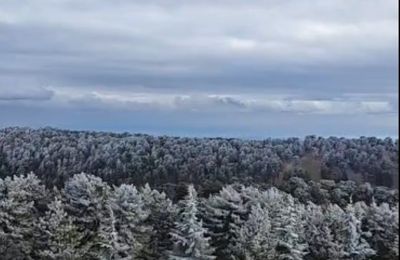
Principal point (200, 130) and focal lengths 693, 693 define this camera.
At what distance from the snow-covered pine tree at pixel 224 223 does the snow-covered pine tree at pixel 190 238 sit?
0.61 metres

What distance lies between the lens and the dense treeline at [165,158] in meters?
24.5

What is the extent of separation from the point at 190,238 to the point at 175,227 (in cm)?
156

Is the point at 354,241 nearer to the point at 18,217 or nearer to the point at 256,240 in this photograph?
the point at 256,240

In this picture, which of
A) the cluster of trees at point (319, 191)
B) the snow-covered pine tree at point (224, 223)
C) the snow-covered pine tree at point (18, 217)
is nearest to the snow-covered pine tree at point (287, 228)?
the snow-covered pine tree at point (224, 223)

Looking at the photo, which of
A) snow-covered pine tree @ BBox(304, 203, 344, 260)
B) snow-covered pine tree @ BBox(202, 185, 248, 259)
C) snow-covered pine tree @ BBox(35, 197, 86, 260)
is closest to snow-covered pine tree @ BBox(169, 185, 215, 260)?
snow-covered pine tree @ BBox(202, 185, 248, 259)

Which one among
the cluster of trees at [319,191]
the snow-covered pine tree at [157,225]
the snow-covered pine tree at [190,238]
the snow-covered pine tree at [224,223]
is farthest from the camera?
the cluster of trees at [319,191]

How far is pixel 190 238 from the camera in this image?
747 inches

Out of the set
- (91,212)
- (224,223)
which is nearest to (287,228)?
(224,223)

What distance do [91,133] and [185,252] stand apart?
69.8ft

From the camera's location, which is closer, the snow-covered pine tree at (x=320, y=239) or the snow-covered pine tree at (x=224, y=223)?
the snow-covered pine tree at (x=320, y=239)

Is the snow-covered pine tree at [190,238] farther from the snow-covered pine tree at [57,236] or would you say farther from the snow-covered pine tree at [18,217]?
the snow-covered pine tree at [18,217]

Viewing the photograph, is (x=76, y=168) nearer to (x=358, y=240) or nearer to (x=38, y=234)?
(x=38, y=234)

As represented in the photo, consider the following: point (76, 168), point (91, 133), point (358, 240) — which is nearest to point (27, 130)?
point (91, 133)

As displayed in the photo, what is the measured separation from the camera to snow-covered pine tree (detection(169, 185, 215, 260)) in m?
18.8
